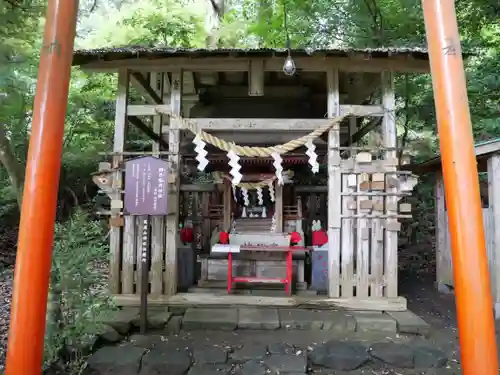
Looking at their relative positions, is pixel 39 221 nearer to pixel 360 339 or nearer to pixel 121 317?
pixel 121 317

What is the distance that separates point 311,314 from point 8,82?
22.3 ft

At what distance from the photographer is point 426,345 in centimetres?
510

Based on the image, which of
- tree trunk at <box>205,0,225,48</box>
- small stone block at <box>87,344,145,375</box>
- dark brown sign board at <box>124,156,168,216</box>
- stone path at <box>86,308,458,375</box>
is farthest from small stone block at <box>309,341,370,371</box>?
tree trunk at <box>205,0,225,48</box>

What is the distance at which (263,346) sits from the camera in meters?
5.00

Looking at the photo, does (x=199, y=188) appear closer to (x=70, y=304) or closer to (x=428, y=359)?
(x=70, y=304)

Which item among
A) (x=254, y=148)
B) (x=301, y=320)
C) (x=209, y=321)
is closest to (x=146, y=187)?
(x=254, y=148)

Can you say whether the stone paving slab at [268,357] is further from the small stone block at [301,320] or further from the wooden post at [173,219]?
the wooden post at [173,219]

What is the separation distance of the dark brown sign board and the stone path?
1639 millimetres

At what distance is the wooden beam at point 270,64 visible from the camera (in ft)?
21.0

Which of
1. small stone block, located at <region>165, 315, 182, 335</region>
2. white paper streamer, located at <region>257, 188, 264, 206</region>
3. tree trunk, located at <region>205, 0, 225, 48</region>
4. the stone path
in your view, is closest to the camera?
the stone path

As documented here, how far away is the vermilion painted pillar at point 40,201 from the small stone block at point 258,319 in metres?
3.43

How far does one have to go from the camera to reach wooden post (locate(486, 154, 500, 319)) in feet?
19.9

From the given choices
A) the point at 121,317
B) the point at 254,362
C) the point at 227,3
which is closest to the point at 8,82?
the point at 121,317

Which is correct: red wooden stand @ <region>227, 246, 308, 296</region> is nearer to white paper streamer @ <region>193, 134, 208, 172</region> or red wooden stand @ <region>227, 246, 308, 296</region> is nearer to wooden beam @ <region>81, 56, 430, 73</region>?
white paper streamer @ <region>193, 134, 208, 172</region>
